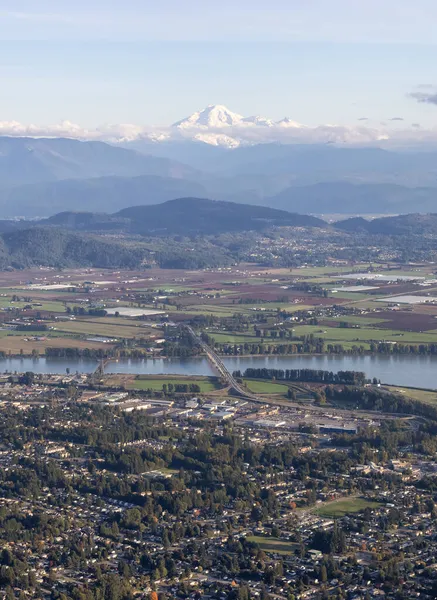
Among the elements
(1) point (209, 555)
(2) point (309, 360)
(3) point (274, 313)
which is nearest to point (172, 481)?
(1) point (209, 555)

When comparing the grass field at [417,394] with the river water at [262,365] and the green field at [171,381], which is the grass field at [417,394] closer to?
the river water at [262,365]

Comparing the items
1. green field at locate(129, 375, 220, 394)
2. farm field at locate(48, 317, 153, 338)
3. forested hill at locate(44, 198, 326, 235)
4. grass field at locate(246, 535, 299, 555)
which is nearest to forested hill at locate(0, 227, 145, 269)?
forested hill at locate(44, 198, 326, 235)

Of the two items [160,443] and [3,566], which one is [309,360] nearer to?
[160,443]

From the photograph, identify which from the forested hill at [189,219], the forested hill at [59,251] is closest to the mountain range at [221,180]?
the forested hill at [189,219]

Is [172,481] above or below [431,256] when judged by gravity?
below

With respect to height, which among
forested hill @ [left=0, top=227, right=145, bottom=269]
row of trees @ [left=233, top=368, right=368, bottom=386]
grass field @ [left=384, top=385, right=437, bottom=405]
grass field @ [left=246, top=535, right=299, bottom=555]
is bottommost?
grass field @ [left=246, top=535, right=299, bottom=555]

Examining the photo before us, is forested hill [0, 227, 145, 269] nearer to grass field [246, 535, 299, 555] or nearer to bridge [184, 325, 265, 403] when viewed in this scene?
bridge [184, 325, 265, 403]
